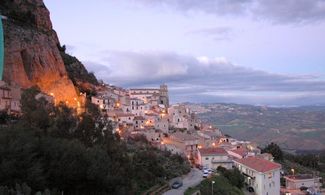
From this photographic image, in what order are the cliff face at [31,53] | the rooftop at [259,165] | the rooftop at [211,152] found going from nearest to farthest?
the rooftop at [259,165]
the cliff face at [31,53]
the rooftop at [211,152]

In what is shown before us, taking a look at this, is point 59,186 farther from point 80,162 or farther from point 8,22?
point 8,22

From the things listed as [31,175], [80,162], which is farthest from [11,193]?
[80,162]

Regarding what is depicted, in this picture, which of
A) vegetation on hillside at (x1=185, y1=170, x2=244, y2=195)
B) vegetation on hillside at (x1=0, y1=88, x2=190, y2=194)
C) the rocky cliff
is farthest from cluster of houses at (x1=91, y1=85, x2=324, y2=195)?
vegetation on hillside at (x1=185, y1=170, x2=244, y2=195)

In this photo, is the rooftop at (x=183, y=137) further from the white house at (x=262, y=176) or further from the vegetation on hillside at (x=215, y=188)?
the vegetation on hillside at (x=215, y=188)

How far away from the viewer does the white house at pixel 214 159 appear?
54375mm

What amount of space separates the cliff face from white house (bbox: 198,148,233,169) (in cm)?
1719

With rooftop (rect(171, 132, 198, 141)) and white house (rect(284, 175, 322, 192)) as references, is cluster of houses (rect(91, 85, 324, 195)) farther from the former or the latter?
white house (rect(284, 175, 322, 192))

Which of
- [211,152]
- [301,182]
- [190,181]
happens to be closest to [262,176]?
[301,182]

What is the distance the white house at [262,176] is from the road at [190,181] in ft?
17.4

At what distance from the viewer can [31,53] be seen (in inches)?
2109

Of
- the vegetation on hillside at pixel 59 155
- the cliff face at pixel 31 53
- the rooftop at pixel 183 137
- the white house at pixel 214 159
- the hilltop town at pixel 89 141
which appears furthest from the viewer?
the rooftop at pixel 183 137

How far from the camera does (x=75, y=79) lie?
235 feet

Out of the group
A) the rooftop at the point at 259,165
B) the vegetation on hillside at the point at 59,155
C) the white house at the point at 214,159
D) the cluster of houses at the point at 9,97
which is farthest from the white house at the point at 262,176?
the cluster of houses at the point at 9,97

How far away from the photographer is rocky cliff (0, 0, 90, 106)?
166 ft
